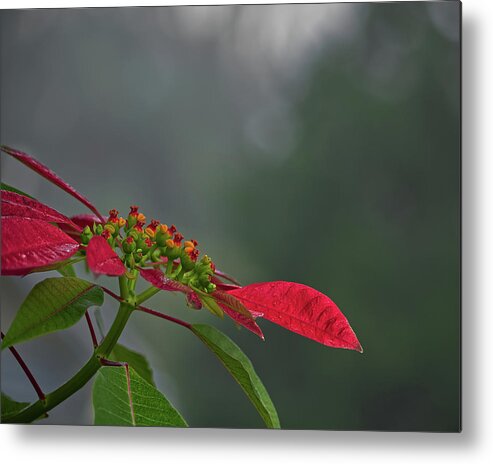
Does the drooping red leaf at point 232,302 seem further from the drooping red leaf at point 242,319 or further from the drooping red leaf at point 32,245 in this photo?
the drooping red leaf at point 32,245

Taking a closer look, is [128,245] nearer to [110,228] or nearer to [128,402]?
Answer: [110,228]

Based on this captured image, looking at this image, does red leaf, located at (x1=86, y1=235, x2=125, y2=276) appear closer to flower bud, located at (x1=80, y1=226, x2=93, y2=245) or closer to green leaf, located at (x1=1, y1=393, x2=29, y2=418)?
flower bud, located at (x1=80, y1=226, x2=93, y2=245)

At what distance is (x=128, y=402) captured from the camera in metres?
1.16


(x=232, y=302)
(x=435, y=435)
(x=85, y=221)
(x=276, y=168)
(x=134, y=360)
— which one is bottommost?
(x=435, y=435)

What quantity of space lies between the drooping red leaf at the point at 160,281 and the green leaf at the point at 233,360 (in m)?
0.14

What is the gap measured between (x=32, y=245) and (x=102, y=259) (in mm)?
96

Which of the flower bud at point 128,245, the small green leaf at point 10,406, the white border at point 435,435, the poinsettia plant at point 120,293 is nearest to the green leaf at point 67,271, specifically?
the poinsettia plant at point 120,293

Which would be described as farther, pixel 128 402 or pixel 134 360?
pixel 134 360

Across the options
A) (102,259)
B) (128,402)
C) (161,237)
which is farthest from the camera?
(128,402)

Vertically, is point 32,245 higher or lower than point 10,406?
higher

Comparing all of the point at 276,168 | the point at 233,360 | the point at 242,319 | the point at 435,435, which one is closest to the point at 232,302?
the point at 242,319

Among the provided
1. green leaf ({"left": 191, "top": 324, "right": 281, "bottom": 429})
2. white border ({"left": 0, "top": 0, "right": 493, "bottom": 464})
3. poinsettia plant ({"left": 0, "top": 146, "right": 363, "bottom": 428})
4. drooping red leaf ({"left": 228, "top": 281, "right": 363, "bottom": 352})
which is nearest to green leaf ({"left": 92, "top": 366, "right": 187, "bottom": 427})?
poinsettia plant ({"left": 0, "top": 146, "right": 363, "bottom": 428})

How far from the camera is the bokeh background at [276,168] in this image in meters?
1.41

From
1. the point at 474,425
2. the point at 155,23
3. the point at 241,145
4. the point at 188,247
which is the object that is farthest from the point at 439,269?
the point at 155,23
